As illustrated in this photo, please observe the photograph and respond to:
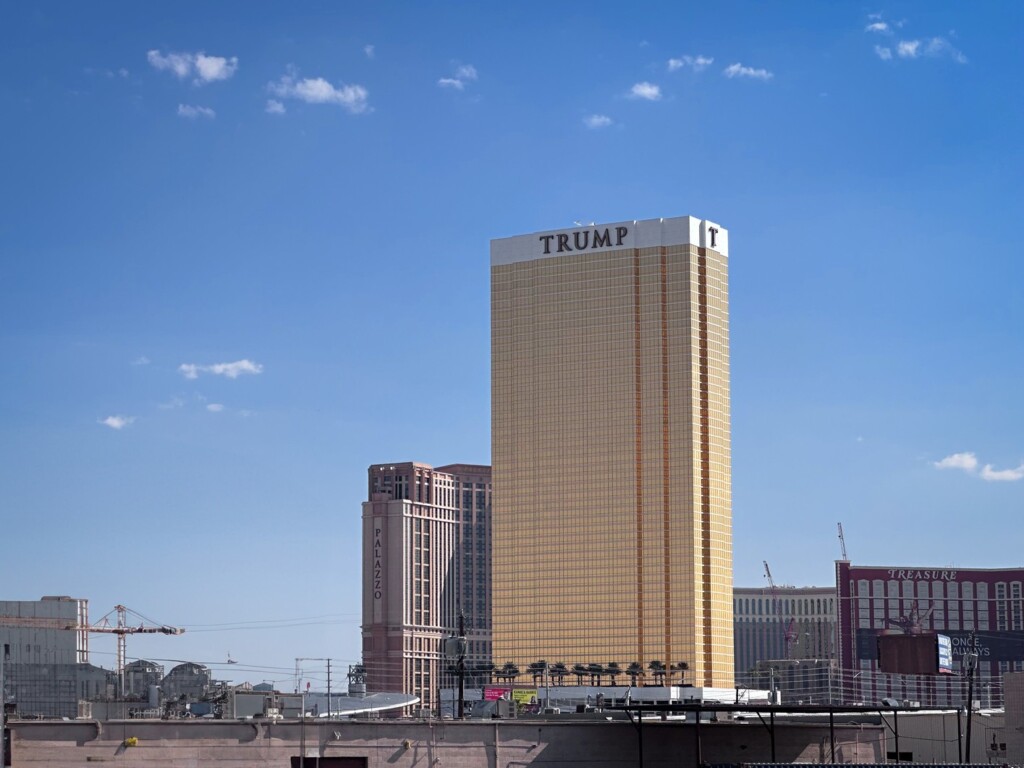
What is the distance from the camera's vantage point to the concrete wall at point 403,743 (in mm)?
90375

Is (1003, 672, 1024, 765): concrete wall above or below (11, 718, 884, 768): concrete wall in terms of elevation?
below

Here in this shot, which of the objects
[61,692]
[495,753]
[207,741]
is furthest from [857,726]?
[61,692]

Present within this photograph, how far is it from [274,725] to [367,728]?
5.61m

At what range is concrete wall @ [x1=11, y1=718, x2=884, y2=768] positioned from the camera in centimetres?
9038

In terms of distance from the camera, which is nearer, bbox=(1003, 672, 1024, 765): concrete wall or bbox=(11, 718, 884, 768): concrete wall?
bbox=(11, 718, 884, 768): concrete wall

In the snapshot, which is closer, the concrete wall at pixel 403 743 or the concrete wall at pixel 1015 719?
the concrete wall at pixel 403 743

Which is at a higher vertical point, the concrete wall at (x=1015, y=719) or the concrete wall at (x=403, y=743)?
the concrete wall at (x=403, y=743)

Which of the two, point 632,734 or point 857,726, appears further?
point 857,726

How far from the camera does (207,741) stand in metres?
92.8

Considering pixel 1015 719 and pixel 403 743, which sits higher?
pixel 403 743

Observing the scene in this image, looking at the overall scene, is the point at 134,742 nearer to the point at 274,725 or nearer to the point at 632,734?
the point at 274,725

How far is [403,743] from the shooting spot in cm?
9650

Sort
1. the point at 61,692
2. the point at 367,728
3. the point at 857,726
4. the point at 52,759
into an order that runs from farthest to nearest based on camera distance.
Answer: the point at 61,692, the point at 857,726, the point at 367,728, the point at 52,759

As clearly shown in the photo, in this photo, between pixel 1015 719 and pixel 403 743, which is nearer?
pixel 403 743
